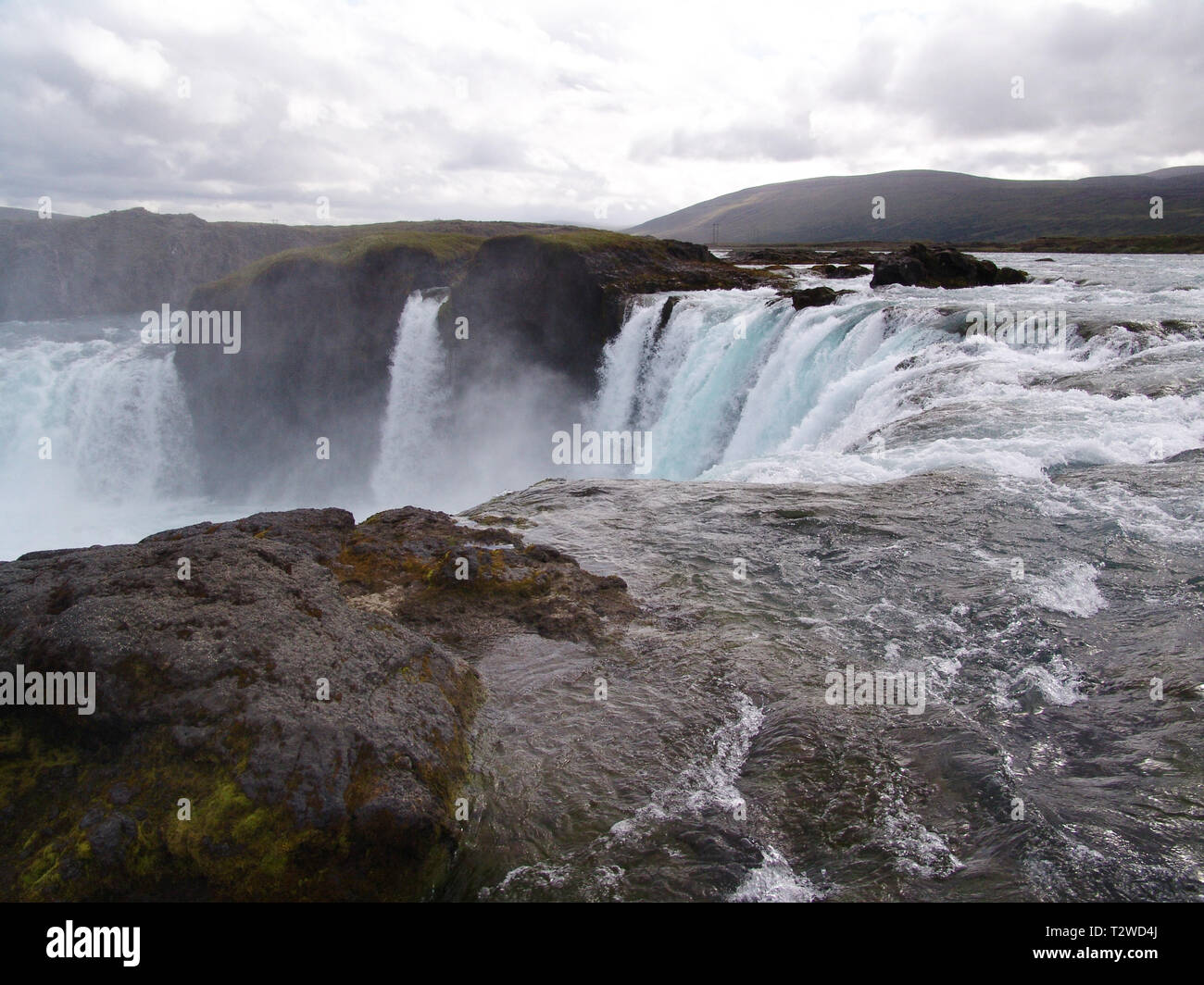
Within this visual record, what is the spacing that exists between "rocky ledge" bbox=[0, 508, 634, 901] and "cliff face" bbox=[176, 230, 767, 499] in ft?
105

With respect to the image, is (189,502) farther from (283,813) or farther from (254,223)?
(254,223)

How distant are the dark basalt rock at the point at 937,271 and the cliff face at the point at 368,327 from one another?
25.5 ft

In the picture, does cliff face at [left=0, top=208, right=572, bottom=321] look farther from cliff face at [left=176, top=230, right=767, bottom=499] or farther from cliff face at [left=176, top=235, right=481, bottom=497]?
cliff face at [left=176, top=230, right=767, bottom=499]

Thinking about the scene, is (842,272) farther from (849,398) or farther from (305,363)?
(305,363)

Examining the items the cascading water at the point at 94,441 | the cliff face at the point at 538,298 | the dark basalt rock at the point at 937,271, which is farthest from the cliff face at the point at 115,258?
the dark basalt rock at the point at 937,271

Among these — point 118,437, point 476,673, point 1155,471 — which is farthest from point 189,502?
point 1155,471

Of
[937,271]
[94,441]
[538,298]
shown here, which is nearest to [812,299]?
[937,271]

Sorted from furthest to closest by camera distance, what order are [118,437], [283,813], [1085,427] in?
1. [118,437]
2. [1085,427]
3. [283,813]

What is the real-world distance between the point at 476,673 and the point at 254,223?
104895mm

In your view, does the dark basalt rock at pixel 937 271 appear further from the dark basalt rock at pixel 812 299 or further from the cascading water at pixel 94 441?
the cascading water at pixel 94 441

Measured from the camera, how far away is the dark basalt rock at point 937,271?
108ft

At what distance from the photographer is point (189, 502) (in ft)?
150

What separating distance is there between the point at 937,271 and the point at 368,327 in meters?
31.5

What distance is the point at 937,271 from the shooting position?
3412cm
